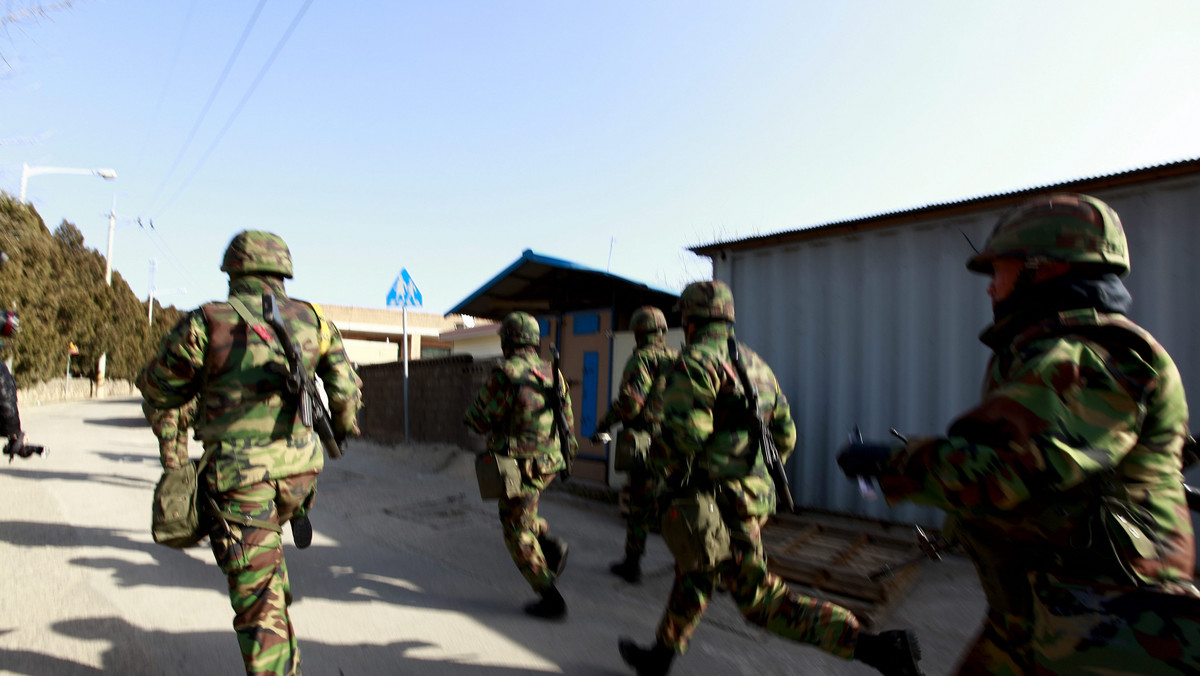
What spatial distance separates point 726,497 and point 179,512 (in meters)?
2.32

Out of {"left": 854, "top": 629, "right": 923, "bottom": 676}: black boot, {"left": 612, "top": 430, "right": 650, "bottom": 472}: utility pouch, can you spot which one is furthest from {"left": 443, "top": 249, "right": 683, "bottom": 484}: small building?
{"left": 854, "top": 629, "right": 923, "bottom": 676}: black boot

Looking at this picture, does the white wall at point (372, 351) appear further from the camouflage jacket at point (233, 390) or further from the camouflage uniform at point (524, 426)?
the camouflage jacket at point (233, 390)

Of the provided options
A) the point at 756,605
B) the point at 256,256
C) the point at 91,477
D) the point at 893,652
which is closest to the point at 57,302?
the point at 91,477

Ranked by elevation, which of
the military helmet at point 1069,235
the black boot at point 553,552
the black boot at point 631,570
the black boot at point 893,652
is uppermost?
the military helmet at point 1069,235

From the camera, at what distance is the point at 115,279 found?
37.2 metres

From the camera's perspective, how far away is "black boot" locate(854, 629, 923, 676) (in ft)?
7.84

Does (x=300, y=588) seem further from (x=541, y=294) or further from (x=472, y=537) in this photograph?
(x=541, y=294)

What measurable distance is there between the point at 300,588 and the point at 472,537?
5.72ft

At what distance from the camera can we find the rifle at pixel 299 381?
2715 mm

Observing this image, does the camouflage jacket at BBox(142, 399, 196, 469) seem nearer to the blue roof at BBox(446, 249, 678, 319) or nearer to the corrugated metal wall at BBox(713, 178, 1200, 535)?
the blue roof at BBox(446, 249, 678, 319)

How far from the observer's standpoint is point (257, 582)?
2486 millimetres

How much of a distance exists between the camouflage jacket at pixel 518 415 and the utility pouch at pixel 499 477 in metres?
0.11

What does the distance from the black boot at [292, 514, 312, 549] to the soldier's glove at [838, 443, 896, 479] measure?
8.29 feet

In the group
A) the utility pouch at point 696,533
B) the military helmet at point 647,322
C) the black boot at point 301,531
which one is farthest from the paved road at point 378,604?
the military helmet at point 647,322
